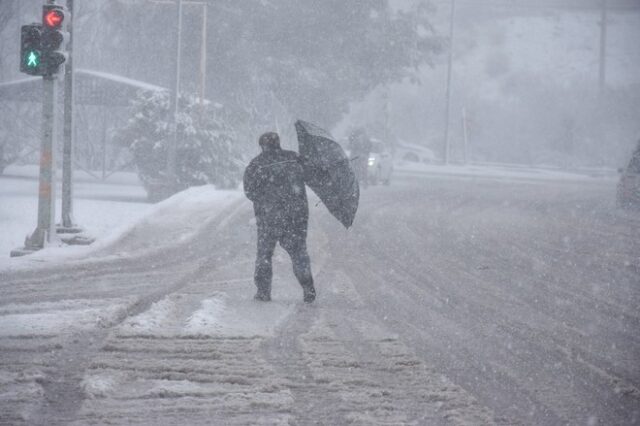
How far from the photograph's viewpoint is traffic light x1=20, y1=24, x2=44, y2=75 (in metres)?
11.2

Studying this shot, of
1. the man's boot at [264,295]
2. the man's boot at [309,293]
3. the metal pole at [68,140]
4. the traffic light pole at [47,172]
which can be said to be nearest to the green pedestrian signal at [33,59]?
the traffic light pole at [47,172]

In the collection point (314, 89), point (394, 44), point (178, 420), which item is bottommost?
point (178, 420)

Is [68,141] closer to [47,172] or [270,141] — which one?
[47,172]

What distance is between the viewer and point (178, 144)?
2292 cm

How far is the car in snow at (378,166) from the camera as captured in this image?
94.7 ft

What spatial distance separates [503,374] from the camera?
19.4 feet

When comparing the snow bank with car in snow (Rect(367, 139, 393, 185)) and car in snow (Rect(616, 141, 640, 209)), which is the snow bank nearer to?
car in snow (Rect(367, 139, 393, 185))

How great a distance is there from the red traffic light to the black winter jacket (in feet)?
15.8

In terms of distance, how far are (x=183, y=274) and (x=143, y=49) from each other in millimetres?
28859

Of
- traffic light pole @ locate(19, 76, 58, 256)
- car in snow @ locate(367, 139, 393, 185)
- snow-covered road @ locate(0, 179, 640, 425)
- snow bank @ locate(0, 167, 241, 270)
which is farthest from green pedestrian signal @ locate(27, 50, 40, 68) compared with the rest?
car in snow @ locate(367, 139, 393, 185)

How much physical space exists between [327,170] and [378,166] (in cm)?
2108

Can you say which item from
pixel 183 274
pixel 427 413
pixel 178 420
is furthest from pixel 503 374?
pixel 183 274

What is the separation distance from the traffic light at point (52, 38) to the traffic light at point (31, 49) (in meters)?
0.06

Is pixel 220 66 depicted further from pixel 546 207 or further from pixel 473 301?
pixel 473 301
